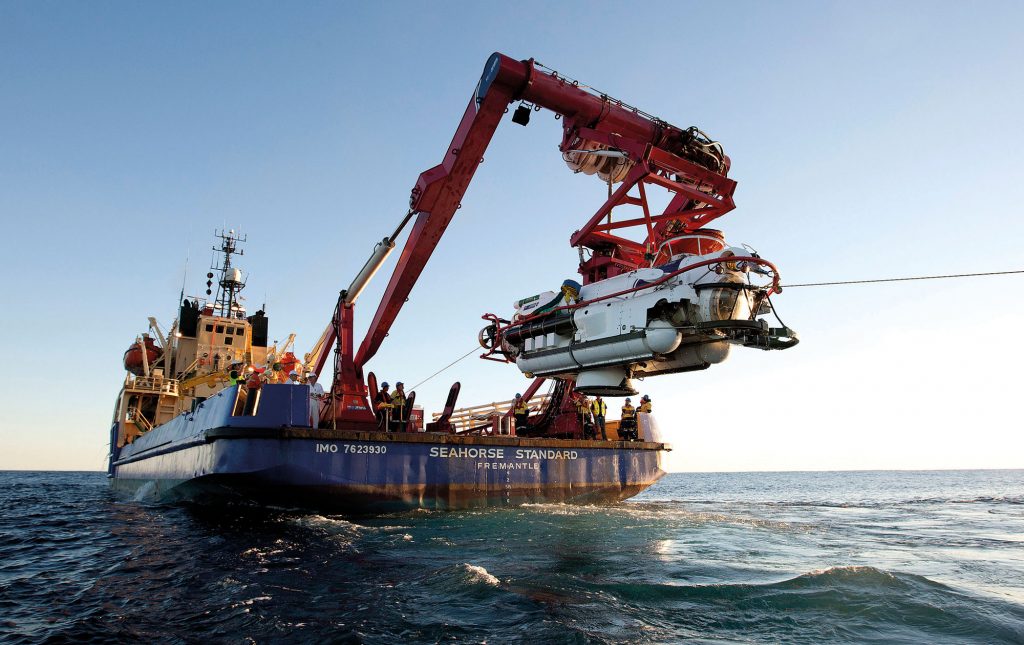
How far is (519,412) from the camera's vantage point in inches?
723

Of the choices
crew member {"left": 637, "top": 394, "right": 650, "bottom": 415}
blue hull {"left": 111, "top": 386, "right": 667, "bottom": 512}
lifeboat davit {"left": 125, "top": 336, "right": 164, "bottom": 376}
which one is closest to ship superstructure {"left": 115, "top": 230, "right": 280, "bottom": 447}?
lifeboat davit {"left": 125, "top": 336, "right": 164, "bottom": 376}

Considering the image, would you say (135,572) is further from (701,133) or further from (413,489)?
(701,133)

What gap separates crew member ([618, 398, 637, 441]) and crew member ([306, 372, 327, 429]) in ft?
30.6

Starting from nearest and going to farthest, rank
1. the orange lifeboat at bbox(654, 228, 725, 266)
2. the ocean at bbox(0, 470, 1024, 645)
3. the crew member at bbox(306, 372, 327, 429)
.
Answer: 1. the ocean at bbox(0, 470, 1024, 645)
2. the crew member at bbox(306, 372, 327, 429)
3. the orange lifeboat at bbox(654, 228, 725, 266)

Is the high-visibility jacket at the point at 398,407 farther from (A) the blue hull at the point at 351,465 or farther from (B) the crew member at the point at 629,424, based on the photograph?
(B) the crew member at the point at 629,424

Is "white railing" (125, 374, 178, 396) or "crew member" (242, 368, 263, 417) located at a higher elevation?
"white railing" (125, 374, 178, 396)

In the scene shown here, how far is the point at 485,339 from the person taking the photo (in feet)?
52.9

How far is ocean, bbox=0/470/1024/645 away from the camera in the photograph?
4.90 m

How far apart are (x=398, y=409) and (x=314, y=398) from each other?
198 centimetres

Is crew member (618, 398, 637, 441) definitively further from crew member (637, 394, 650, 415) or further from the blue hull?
the blue hull

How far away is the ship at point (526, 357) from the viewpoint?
11992 mm

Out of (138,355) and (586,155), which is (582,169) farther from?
(138,355)

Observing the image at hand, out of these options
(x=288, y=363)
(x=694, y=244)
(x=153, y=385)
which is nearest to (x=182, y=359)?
(x=153, y=385)

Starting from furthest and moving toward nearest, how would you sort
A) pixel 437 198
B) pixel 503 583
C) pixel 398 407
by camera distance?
pixel 437 198
pixel 398 407
pixel 503 583
